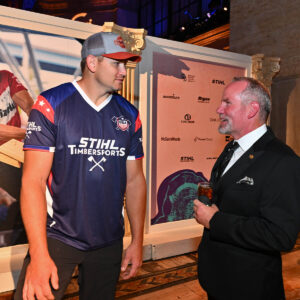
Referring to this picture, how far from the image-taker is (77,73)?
398 centimetres

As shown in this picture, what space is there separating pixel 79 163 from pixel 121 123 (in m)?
0.33

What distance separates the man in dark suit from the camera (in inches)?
56.4

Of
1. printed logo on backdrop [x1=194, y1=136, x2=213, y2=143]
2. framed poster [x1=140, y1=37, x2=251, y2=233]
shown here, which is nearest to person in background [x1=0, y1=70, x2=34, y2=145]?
framed poster [x1=140, y1=37, x2=251, y2=233]

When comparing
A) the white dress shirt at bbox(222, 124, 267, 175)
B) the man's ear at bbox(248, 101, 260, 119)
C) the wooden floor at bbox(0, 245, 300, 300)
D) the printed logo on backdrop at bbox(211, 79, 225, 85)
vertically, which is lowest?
the wooden floor at bbox(0, 245, 300, 300)

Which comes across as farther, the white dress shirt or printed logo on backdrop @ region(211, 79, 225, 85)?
printed logo on backdrop @ region(211, 79, 225, 85)

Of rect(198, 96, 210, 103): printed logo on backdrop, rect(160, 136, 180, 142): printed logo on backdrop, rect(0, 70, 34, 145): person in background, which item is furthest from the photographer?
rect(198, 96, 210, 103): printed logo on backdrop

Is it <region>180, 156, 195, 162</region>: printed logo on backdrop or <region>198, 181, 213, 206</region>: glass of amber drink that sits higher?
<region>198, 181, 213, 206</region>: glass of amber drink

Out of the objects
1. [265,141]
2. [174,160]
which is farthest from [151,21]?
[265,141]

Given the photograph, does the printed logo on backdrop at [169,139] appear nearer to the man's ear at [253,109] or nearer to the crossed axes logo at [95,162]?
the man's ear at [253,109]

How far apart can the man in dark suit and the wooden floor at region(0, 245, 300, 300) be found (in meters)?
1.77

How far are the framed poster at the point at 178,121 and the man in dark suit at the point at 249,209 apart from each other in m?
2.83

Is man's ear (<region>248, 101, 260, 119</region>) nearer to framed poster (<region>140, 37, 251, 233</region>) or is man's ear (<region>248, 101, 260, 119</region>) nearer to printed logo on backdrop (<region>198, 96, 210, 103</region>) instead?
framed poster (<region>140, 37, 251, 233</region>)

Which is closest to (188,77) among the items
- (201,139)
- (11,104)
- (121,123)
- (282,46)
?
(201,139)

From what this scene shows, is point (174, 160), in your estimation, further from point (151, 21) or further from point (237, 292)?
point (151, 21)
